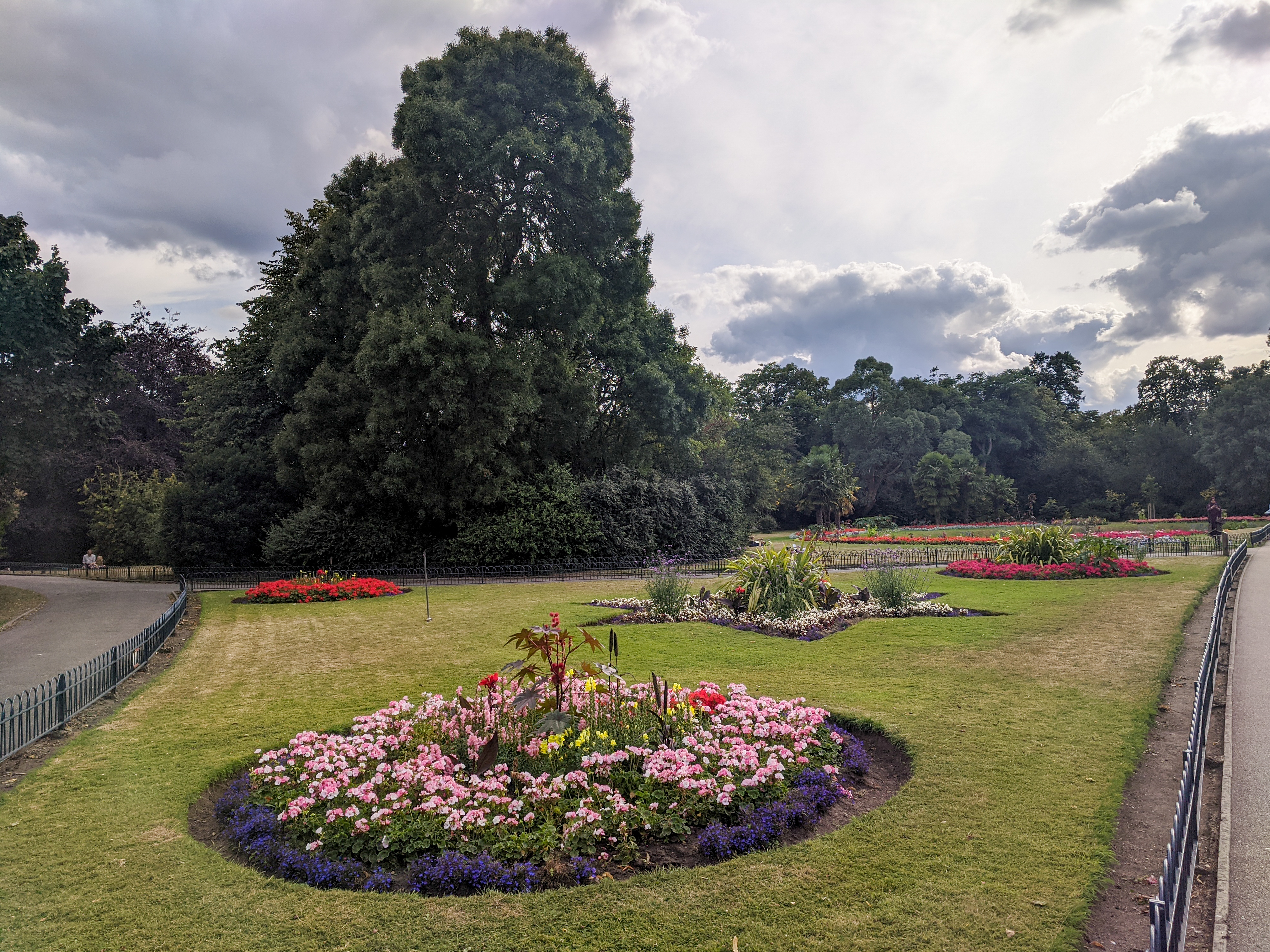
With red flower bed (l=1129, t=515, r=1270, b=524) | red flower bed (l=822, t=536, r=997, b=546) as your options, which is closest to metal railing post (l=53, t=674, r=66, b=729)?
red flower bed (l=822, t=536, r=997, b=546)

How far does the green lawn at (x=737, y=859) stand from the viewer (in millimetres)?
3451

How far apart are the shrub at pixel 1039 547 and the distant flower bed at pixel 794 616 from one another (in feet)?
21.7

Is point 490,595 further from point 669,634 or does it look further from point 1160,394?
point 1160,394

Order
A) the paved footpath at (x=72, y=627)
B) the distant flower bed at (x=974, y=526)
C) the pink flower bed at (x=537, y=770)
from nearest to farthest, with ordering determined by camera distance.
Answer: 1. the pink flower bed at (x=537, y=770)
2. the paved footpath at (x=72, y=627)
3. the distant flower bed at (x=974, y=526)

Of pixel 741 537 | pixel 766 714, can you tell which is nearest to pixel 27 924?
pixel 766 714

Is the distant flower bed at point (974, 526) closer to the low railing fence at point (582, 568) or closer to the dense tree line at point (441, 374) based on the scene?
the low railing fence at point (582, 568)

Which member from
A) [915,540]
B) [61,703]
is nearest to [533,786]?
[61,703]

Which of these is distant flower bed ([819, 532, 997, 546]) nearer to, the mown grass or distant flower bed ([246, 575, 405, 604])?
distant flower bed ([246, 575, 405, 604])

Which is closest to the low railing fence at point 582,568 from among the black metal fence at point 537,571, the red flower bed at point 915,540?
the black metal fence at point 537,571

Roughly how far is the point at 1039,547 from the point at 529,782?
1747cm

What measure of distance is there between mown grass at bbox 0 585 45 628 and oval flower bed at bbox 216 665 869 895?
13.4m

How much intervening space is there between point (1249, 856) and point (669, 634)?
7.58 metres

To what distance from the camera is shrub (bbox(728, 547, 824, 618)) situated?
1203 centimetres

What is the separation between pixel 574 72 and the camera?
21.5m
